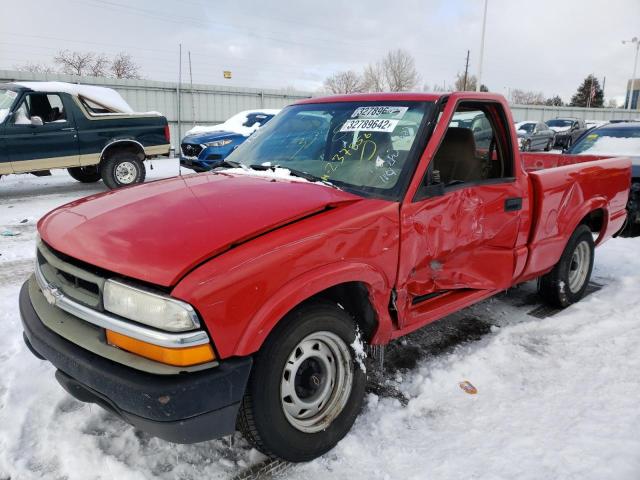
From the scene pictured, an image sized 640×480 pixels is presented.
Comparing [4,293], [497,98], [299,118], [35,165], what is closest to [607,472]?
[497,98]

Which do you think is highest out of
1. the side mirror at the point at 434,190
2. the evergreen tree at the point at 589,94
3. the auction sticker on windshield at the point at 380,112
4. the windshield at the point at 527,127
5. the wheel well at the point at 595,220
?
the evergreen tree at the point at 589,94

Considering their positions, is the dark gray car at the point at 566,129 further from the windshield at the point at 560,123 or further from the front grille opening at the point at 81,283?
the front grille opening at the point at 81,283

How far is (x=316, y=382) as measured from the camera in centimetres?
245

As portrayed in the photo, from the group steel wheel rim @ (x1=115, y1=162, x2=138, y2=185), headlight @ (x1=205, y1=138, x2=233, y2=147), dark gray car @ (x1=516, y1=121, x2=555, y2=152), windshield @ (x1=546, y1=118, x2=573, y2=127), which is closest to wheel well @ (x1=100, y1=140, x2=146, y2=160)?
steel wheel rim @ (x1=115, y1=162, x2=138, y2=185)

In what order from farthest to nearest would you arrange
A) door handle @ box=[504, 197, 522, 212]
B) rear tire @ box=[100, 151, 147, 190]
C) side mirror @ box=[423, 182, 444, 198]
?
1. rear tire @ box=[100, 151, 147, 190]
2. door handle @ box=[504, 197, 522, 212]
3. side mirror @ box=[423, 182, 444, 198]

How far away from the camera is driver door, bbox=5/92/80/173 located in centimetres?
879

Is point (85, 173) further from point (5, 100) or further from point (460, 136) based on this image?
point (460, 136)

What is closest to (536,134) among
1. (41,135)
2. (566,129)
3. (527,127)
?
(527,127)

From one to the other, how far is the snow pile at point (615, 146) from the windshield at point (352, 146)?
6478 mm

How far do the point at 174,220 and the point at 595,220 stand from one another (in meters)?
4.23

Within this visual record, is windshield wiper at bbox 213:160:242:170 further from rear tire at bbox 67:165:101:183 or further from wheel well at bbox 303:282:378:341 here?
rear tire at bbox 67:165:101:183

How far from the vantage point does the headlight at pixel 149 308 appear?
1.93 m

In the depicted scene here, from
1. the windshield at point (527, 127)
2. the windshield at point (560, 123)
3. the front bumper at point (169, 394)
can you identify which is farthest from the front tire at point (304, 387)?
the windshield at point (560, 123)

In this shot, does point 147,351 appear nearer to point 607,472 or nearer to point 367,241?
point 367,241
